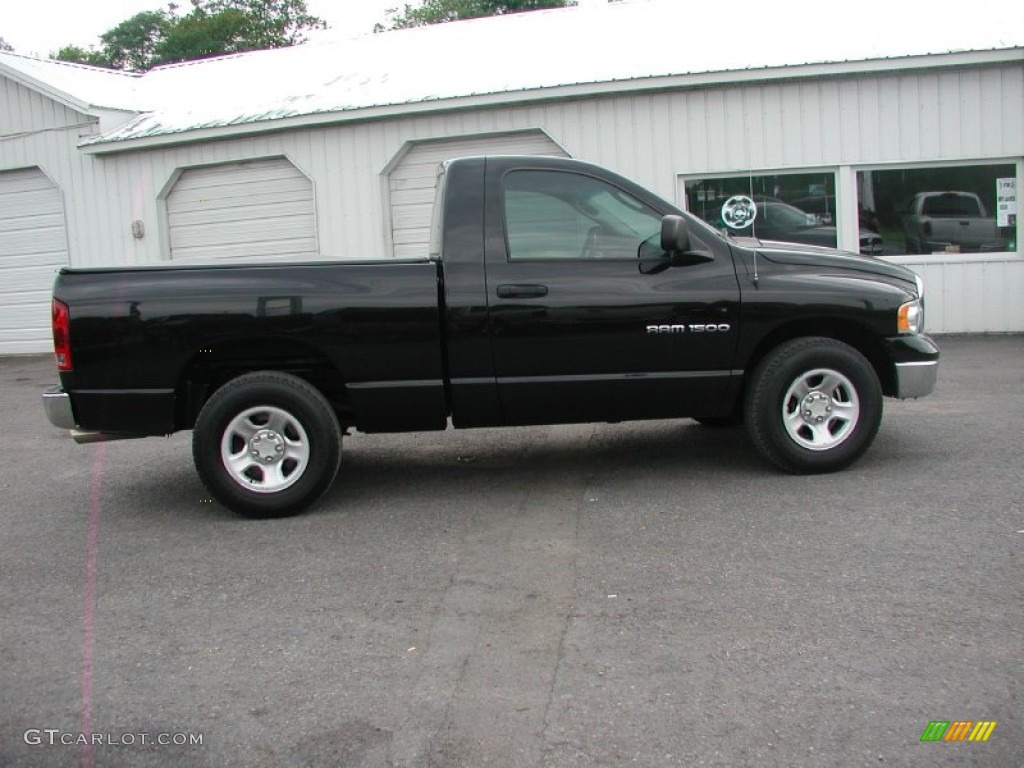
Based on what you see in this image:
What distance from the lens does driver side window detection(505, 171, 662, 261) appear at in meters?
6.07

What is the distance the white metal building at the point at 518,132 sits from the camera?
1202 centimetres

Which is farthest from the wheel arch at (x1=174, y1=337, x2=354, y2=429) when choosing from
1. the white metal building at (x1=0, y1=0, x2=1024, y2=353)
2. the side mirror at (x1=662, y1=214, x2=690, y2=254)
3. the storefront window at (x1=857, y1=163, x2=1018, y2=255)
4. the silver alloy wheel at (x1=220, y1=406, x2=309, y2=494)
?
the storefront window at (x1=857, y1=163, x2=1018, y2=255)

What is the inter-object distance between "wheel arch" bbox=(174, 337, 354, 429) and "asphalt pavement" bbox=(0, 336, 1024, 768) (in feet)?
2.16

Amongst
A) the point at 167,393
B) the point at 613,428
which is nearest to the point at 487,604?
the point at 167,393

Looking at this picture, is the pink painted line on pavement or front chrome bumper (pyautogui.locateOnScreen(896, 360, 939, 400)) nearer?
the pink painted line on pavement

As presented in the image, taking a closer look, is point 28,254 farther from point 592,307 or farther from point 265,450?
point 592,307

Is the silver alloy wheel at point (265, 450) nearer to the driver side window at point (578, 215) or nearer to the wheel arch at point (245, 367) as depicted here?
the wheel arch at point (245, 367)

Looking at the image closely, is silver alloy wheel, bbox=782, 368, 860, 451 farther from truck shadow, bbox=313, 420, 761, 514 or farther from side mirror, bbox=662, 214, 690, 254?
side mirror, bbox=662, 214, 690, 254

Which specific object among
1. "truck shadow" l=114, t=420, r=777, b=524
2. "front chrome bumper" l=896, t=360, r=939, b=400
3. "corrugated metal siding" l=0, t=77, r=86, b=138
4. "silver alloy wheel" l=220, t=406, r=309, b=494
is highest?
"corrugated metal siding" l=0, t=77, r=86, b=138

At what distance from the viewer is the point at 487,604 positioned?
177 inches

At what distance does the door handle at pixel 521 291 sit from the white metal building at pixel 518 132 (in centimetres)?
567

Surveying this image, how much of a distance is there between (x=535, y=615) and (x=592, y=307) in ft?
7.11

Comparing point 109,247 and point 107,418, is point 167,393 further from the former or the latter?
point 109,247

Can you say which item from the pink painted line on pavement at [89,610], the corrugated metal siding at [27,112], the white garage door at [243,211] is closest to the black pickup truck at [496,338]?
the pink painted line on pavement at [89,610]
